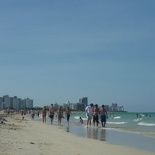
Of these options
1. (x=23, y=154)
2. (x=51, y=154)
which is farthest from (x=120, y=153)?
(x=23, y=154)

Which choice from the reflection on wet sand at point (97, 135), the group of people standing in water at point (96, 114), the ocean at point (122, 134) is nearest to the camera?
the ocean at point (122, 134)

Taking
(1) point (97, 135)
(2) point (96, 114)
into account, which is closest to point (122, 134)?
(1) point (97, 135)

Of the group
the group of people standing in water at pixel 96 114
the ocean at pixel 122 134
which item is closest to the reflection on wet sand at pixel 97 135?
the ocean at pixel 122 134

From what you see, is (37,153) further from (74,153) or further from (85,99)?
(85,99)

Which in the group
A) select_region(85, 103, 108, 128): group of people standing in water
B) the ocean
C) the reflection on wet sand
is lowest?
the ocean

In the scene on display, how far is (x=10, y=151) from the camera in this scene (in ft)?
25.6

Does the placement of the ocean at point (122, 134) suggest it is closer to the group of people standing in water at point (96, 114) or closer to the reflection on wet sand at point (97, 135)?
the reflection on wet sand at point (97, 135)

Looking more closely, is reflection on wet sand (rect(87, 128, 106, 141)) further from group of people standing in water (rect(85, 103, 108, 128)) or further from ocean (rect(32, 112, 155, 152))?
group of people standing in water (rect(85, 103, 108, 128))

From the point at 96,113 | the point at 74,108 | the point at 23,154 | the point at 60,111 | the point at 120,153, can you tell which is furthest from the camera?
the point at 74,108

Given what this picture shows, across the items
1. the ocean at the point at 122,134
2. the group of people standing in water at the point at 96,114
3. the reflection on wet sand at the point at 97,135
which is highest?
the group of people standing in water at the point at 96,114

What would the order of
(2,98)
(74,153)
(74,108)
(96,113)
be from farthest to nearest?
(74,108) < (2,98) < (96,113) < (74,153)

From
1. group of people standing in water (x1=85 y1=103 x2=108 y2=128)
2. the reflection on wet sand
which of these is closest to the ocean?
the reflection on wet sand

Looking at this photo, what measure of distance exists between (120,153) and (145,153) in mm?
751

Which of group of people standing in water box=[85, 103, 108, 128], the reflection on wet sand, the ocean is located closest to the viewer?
the ocean
